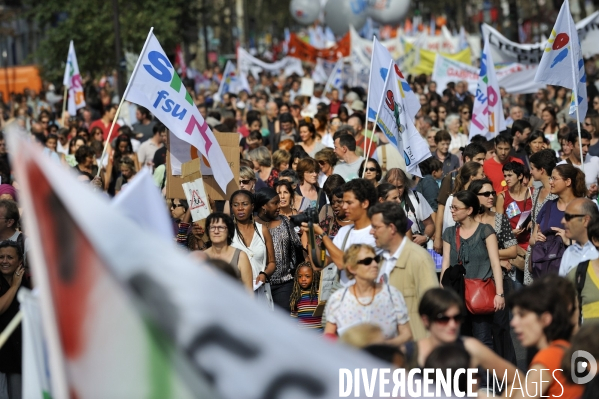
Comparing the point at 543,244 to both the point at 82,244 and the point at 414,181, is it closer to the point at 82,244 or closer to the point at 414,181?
the point at 414,181

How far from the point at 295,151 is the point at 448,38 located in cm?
2184

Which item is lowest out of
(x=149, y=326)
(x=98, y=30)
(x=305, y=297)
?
A: (x=305, y=297)

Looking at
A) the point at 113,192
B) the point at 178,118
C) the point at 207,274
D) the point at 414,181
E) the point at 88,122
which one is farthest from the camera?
the point at 88,122

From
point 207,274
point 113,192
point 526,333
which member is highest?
point 207,274

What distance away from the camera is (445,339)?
4.60 meters

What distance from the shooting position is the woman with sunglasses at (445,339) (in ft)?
14.9

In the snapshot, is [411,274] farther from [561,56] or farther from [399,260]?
[561,56]

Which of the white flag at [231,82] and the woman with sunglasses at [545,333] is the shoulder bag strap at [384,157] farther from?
the white flag at [231,82]

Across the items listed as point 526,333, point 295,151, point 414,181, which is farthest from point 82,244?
point 295,151

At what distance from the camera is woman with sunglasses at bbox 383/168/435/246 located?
8.49 metres

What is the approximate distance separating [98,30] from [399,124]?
20.3 metres

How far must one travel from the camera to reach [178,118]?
893 cm

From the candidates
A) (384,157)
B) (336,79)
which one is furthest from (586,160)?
(336,79)

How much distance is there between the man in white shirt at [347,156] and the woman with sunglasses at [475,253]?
2.85 m
